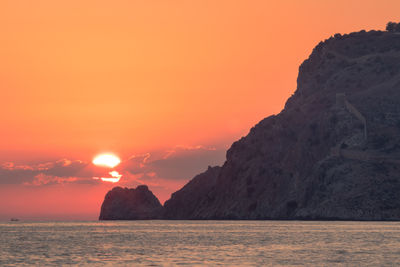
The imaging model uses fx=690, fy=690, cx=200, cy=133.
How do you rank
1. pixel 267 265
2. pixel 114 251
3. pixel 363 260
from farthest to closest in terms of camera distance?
pixel 114 251 < pixel 363 260 < pixel 267 265

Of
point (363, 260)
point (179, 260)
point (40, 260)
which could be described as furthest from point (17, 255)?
point (363, 260)

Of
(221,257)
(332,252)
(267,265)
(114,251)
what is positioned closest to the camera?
(267,265)

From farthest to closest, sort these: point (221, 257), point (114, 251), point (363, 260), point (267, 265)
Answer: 1. point (114, 251)
2. point (221, 257)
3. point (363, 260)
4. point (267, 265)

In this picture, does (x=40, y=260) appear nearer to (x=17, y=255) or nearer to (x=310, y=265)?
(x=17, y=255)

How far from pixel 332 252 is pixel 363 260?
14.9 m

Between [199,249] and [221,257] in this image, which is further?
[199,249]

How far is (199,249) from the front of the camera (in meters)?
115

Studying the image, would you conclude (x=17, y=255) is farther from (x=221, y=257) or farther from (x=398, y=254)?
(x=398, y=254)

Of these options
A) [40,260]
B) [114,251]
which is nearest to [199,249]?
[114,251]

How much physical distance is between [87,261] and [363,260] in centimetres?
3591

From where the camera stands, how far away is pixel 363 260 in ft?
291

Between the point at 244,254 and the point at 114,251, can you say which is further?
the point at 114,251

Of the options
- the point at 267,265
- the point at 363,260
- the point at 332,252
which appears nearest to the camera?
the point at 267,265

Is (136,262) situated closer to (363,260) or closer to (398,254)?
(363,260)
